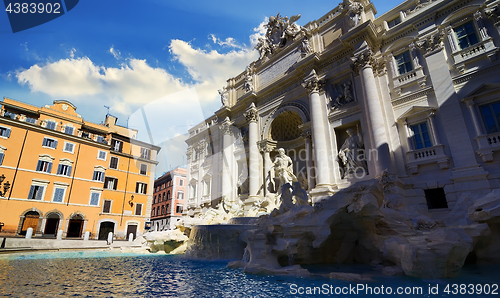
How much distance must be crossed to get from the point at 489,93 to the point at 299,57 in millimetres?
9997

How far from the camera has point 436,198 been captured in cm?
1038

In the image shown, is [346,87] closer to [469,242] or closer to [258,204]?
[258,204]

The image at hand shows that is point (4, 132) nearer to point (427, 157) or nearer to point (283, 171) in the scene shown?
point (283, 171)

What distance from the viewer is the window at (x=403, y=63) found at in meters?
12.2

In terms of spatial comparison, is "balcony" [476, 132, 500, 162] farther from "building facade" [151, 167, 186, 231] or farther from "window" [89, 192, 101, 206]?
"building facade" [151, 167, 186, 231]

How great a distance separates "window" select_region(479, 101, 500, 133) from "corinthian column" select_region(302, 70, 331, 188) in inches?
250

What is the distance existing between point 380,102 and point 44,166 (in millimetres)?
25806

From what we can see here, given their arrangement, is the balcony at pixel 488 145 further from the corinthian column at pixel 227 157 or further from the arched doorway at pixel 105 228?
the arched doorway at pixel 105 228

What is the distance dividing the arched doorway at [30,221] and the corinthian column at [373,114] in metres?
24.7

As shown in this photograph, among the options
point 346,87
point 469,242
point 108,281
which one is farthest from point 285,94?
point 108,281

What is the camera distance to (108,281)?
18.5 feet

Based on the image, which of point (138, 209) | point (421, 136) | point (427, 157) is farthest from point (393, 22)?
point (138, 209)

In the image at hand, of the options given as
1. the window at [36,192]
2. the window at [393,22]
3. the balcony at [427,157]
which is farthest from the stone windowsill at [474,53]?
the window at [36,192]

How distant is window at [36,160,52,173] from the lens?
21219mm
